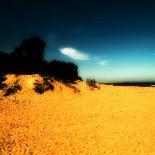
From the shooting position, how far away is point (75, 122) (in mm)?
18969

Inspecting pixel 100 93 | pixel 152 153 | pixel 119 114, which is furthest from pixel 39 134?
pixel 100 93

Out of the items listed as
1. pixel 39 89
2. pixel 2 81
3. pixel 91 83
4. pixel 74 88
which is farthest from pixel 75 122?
pixel 91 83

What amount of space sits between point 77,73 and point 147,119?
1598 centimetres

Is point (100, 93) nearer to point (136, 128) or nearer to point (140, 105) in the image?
point (140, 105)

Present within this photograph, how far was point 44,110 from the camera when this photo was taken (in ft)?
69.9

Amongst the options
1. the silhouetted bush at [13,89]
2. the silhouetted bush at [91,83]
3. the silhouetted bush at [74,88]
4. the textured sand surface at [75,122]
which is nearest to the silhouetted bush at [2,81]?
the textured sand surface at [75,122]

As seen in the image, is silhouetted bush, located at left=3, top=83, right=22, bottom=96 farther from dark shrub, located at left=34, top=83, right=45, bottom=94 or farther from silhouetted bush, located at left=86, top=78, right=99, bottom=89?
silhouetted bush, located at left=86, top=78, right=99, bottom=89

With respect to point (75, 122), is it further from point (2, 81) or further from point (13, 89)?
point (2, 81)

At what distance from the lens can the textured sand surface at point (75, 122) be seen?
14.2m

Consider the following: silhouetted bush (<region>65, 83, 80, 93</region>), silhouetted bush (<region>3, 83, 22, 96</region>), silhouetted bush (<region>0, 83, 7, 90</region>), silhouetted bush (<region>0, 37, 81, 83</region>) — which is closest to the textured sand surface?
silhouetted bush (<region>3, 83, 22, 96</region>)

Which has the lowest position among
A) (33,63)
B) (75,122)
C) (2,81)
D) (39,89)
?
(75,122)

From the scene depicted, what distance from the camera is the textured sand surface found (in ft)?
46.7

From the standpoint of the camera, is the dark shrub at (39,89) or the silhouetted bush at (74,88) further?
the silhouetted bush at (74,88)

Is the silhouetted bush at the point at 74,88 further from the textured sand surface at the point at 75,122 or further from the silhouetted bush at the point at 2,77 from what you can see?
the silhouetted bush at the point at 2,77
